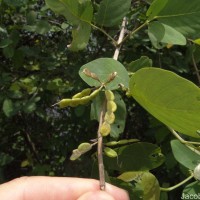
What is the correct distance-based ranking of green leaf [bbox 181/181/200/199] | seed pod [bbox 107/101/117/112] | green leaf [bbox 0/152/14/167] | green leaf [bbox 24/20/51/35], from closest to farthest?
1. seed pod [bbox 107/101/117/112]
2. green leaf [bbox 181/181/200/199]
3. green leaf [bbox 24/20/51/35]
4. green leaf [bbox 0/152/14/167]

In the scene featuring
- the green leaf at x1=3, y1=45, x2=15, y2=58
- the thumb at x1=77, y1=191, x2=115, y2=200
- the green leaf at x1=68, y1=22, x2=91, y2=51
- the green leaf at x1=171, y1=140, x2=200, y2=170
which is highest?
the green leaf at x1=68, y1=22, x2=91, y2=51

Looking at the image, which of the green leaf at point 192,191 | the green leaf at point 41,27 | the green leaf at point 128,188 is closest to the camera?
the green leaf at point 128,188

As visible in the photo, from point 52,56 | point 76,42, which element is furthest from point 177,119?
point 52,56

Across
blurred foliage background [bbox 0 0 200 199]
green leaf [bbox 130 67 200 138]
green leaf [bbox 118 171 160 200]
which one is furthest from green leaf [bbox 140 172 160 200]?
blurred foliage background [bbox 0 0 200 199]

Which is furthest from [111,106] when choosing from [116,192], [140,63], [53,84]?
[53,84]

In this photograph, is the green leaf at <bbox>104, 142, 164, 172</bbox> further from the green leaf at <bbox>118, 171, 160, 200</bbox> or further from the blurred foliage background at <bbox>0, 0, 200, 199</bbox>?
the blurred foliage background at <bbox>0, 0, 200, 199</bbox>

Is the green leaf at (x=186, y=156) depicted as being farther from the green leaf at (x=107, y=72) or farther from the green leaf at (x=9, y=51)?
the green leaf at (x=9, y=51)

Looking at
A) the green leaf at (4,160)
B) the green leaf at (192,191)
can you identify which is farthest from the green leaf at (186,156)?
the green leaf at (4,160)

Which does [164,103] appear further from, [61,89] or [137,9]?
[61,89]
